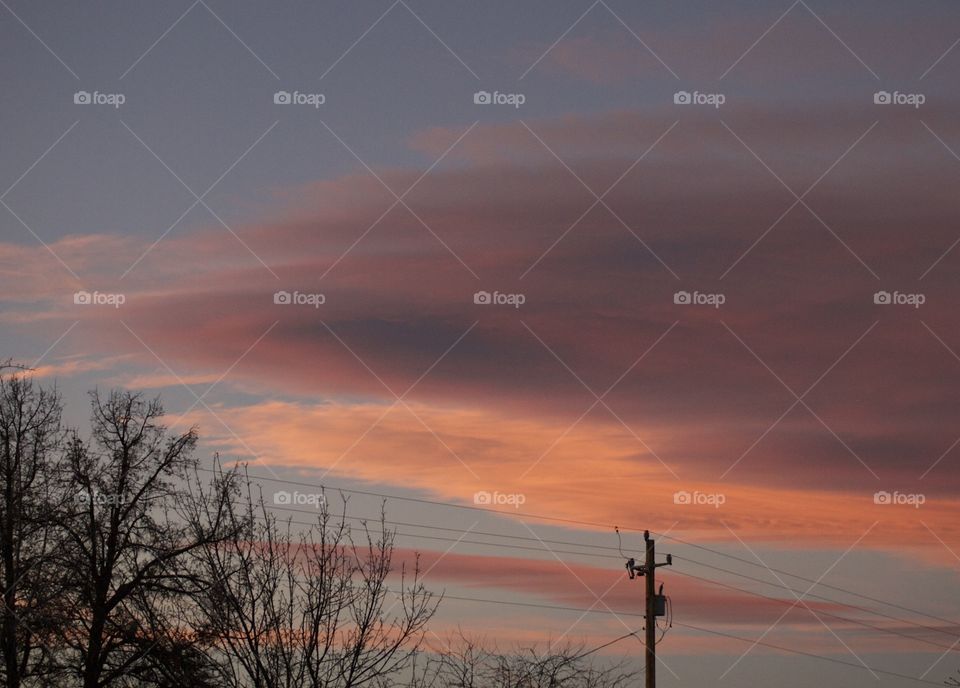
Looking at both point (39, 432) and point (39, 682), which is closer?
point (39, 682)

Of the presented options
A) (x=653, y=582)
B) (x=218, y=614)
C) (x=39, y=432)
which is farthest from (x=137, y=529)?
(x=218, y=614)

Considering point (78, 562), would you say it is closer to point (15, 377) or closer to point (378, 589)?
point (15, 377)

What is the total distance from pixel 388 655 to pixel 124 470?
23020mm

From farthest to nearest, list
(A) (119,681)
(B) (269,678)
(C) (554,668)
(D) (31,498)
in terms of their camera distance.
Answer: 1. (D) (31,498)
2. (A) (119,681)
3. (C) (554,668)
4. (B) (269,678)

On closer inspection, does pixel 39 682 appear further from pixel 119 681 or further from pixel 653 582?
pixel 653 582

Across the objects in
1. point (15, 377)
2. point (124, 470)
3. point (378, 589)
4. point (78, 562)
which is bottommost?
point (378, 589)

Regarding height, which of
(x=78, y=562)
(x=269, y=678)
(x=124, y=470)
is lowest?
(x=269, y=678)

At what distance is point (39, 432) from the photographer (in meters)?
39.9

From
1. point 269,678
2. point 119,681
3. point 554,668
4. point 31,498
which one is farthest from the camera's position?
point 31,498

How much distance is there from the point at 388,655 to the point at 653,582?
71.1ft

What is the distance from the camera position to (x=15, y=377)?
3928 cm

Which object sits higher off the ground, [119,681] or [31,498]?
[31,498]

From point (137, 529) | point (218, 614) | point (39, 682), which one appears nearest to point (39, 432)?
point (137, 529)

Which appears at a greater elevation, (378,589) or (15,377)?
(15,377)
